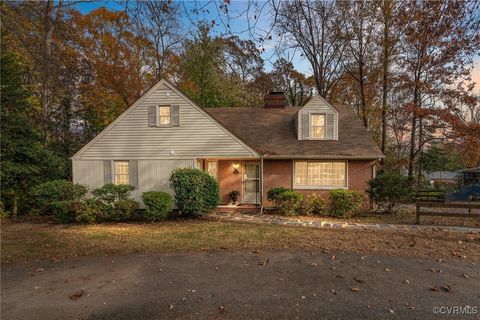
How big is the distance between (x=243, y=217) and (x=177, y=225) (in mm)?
3013

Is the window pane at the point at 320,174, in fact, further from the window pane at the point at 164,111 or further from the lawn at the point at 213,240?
the window pane at the point at 164,111

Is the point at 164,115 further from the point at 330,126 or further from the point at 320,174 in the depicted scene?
the point at 330,126

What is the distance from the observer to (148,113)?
13547 millimetres

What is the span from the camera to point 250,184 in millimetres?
15008

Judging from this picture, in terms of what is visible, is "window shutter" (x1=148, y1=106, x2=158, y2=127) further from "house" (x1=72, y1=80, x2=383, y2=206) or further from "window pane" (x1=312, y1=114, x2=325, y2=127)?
"window pane" (x1=312, y1=114, x2=325, y2=127)

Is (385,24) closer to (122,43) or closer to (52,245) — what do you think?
(122,43)

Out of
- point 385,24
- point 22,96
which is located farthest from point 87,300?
point 385,24

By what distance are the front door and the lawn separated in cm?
506

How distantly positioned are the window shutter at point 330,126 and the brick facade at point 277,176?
5.87 ft

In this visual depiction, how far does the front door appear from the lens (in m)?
15.0

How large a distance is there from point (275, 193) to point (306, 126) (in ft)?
14.2

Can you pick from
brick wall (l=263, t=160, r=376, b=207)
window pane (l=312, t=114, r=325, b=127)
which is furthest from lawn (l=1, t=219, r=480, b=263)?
window pane (l=312, t=114, r=325, b=127)

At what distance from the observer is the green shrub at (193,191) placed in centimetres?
1102

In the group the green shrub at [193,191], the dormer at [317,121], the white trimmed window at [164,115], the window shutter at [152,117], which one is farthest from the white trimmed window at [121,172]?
the dormer at [317,121]
